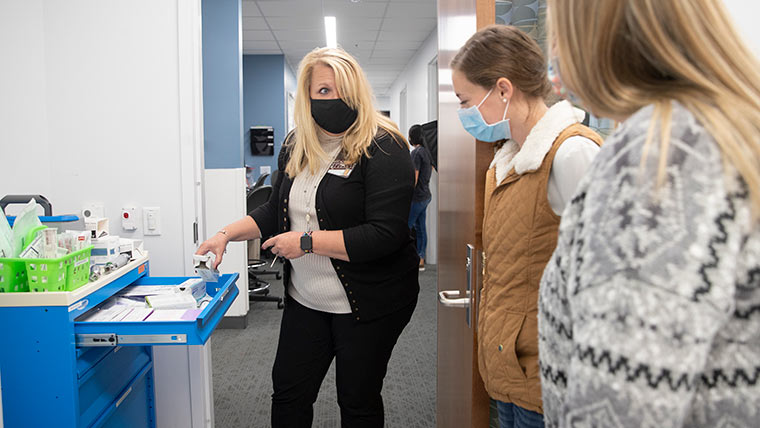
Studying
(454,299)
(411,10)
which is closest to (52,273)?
(454,299)

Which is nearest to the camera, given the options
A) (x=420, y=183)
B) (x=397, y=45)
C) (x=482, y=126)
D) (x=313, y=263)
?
(x=482, y=126)

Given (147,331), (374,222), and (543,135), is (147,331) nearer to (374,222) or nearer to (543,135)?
(374,222)

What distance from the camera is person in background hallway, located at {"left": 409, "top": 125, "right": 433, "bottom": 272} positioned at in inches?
198

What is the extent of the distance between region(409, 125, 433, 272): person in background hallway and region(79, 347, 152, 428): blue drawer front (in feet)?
11.0

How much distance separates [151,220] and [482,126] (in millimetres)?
1350

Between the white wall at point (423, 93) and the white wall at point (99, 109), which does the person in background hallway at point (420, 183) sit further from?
the white wall at point (99, 109)

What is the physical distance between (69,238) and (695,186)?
155 cm

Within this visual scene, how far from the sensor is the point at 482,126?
117cm

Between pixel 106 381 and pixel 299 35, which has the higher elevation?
pixel 299 35

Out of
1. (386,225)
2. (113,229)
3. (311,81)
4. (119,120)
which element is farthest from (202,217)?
(386,225)

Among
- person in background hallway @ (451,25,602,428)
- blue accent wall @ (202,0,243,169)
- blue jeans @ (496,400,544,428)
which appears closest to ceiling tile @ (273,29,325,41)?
blue accent wall @ (202,0,243,169)

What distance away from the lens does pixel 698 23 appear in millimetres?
487

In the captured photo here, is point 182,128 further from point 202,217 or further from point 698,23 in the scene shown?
point 698,23

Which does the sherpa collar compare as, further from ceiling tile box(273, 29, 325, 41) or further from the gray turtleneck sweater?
ceiling tile box(273, 29, 325, 41)
